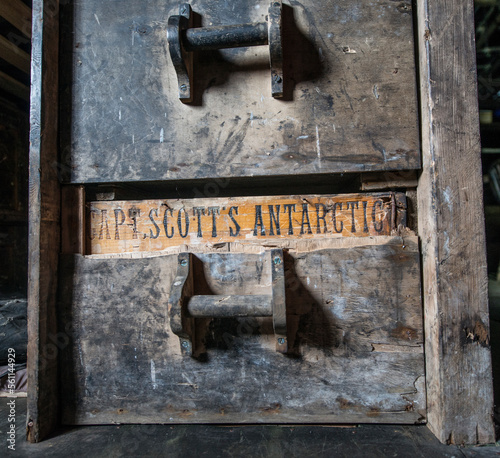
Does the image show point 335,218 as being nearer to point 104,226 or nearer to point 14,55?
point 104,226

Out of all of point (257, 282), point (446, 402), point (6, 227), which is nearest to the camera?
point (446, 402)

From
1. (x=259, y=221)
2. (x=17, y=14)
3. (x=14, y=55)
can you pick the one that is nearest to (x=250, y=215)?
(x=259, y=221)

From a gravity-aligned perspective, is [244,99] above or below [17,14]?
below

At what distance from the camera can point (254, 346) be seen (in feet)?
2.93

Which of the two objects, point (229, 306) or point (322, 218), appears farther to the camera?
point (322, 218)

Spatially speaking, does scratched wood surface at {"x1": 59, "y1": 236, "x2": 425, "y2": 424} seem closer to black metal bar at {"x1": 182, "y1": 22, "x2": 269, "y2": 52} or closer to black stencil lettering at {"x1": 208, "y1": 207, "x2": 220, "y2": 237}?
black stencil lettering at {"x1": 208, "y1": 207, "x2": 220, "y2": 237}

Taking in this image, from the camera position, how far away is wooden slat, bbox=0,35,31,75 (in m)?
1.35

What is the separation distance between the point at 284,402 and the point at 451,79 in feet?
3.44

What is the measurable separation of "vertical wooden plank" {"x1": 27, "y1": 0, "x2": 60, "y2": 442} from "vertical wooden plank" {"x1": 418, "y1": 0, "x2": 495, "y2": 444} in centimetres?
112

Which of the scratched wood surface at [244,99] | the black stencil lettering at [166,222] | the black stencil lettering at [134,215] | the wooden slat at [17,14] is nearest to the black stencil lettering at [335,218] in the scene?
the scratched wood surface at [244,99]

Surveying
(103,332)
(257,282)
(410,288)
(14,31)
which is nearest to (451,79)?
(410,288)

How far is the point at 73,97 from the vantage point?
0.96 metres

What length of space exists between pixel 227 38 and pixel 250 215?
509mm

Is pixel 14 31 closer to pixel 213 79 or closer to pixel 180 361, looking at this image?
pixel 213 79
